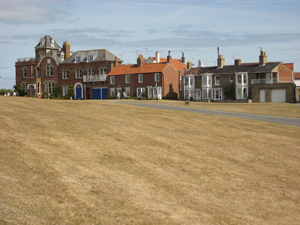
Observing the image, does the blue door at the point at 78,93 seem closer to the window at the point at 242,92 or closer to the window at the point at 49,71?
the window at the point at 49,71

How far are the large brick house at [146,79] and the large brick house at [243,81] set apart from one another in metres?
2.84

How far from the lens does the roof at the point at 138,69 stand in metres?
71.7

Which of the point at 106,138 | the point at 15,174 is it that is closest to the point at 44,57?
the point at 106,138

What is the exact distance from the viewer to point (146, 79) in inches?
2832

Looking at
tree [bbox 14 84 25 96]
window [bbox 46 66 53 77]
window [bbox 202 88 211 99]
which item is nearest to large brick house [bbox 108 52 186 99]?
window [bbox 202 88 211 99]

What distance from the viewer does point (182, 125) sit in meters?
24.0

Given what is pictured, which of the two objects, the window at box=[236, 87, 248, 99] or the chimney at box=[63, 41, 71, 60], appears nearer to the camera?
the window at box=[236, 87, 248, 99]

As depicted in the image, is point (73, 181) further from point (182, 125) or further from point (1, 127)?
point (182, 125)

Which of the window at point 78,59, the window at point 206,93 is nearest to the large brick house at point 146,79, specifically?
the window at point 206,93

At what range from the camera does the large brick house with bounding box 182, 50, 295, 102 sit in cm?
6290

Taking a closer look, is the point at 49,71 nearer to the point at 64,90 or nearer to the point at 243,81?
the point at 64,90

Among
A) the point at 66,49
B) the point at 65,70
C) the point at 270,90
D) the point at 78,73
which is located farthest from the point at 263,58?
the point at 66,49

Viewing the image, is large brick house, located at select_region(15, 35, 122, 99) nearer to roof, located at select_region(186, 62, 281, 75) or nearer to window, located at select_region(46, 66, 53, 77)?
window, located at select_region(46, 66, 53, 77)

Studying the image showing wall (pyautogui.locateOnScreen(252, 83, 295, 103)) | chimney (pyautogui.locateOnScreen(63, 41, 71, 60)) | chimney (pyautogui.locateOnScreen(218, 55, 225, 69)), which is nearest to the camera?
wall (pyautogui.locateOnScreen(252, 83, 295, 103))
